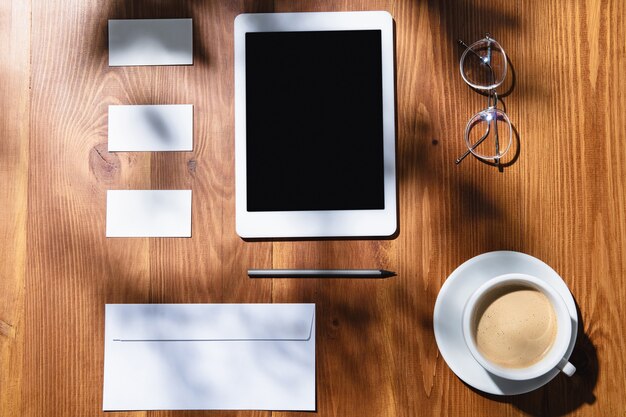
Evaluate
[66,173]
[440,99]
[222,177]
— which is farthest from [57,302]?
[440,99]

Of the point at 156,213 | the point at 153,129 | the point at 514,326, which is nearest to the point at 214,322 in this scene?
the point at 156,213

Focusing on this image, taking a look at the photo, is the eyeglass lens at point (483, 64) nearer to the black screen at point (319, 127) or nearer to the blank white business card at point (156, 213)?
the black screen at point (319, 127)

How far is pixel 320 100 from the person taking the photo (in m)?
0.68

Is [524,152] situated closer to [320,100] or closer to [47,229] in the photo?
[320,100]

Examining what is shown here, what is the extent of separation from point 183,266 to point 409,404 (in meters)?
0.37

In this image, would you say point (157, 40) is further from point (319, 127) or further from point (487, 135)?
point (487, 135)

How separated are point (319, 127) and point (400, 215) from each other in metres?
0.17

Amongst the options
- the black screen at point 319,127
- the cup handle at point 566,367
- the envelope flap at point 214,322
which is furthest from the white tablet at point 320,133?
the cup handle at point 566,367

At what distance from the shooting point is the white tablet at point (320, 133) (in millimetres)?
680

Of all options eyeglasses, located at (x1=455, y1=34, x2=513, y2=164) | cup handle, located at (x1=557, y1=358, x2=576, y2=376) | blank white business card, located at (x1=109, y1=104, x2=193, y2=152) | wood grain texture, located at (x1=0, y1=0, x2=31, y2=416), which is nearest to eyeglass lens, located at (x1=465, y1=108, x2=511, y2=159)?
eyeglasses, located at (x1=455, y1=34, x2=513, y2=164)

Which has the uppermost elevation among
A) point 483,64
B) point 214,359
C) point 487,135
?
point 483,64

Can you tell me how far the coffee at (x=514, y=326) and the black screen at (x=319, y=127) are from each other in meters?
0.20

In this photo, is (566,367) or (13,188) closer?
(566,367)

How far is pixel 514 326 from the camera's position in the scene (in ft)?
2.02
